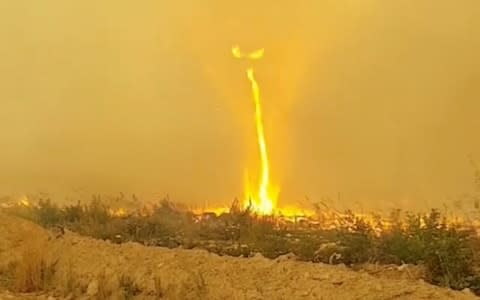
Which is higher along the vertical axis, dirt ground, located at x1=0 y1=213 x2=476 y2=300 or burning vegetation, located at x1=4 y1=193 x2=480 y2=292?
burning vegetation, located at x1=4 y1=193 x2=480 y2=292

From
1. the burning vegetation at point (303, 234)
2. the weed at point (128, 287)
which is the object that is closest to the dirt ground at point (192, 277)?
the weed at point (128, 287)

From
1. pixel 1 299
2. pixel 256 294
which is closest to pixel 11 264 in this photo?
pixel 1 299

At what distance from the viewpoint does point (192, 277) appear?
370 inches

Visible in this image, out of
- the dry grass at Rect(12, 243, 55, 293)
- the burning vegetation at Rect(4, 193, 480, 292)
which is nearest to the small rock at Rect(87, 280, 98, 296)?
the dry grass at Rect(12, 243, 55, 293)

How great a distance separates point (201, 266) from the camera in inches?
386

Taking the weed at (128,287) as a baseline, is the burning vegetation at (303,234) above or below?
above

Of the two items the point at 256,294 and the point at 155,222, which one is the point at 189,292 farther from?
the point at 155,222

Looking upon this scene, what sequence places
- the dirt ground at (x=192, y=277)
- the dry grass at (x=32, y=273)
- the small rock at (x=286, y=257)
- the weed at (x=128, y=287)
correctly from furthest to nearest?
the dry grass at (x=32, y=273)
the small rock at (x=286, y=257)
the weed at (x=128, y=287)
the dirt ground at (x=192, y=277)

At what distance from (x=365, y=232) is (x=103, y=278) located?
3.13m

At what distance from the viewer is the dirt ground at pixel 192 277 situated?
8.69 metres

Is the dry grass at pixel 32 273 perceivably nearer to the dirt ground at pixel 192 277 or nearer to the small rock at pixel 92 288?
the dirt ground at pixel 192 277

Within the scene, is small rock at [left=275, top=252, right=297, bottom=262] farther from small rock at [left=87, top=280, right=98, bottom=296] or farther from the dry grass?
the dry grass

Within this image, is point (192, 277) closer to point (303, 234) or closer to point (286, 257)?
point (286, 257)

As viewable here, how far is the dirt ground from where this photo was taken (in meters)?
8.69
